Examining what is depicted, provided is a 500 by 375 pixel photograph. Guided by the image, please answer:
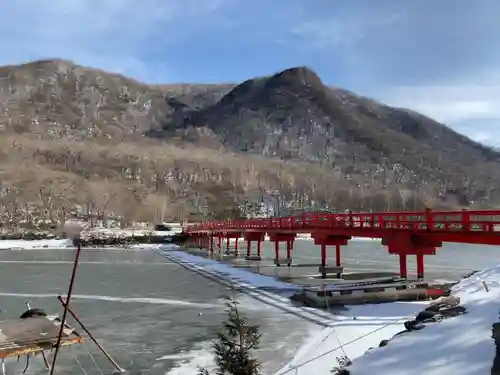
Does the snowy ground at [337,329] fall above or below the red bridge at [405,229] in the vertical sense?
below

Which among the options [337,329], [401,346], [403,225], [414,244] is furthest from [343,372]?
[403,225]

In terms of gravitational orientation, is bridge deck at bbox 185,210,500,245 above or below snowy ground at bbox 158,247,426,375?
above

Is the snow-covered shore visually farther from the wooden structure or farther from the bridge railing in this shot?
the wooden structure

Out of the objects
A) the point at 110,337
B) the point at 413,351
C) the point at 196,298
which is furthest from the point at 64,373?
the point at 196,298

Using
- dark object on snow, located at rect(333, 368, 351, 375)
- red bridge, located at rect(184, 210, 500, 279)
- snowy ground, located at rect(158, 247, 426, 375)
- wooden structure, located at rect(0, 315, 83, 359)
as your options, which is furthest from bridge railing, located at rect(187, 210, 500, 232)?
wooden structure, located at rect(0, 315, 83, 359)

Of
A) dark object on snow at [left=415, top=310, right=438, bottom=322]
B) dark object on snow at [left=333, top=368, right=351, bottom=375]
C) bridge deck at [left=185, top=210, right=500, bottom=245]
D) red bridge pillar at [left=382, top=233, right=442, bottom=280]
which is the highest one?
bridge deck at [left=185, top=210, right=500, bottom=245]

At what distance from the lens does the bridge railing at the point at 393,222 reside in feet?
69.3

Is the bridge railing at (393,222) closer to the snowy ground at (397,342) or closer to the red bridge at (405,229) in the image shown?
the red bridge at (405,229)

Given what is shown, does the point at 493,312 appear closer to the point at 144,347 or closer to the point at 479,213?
the point at 479,213

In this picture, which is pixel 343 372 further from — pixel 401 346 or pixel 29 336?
pixel 29 336

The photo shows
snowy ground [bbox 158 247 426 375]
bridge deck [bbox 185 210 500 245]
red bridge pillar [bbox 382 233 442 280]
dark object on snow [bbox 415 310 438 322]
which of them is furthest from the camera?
red bridge pillar [bbox 382 233 442 280]

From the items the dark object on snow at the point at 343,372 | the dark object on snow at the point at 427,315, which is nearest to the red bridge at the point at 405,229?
the dark object on snow at the point at 427,315

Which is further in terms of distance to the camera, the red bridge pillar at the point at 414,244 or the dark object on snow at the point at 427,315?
the red bridge pillar at the point at 414,244

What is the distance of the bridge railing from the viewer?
2111 cm
